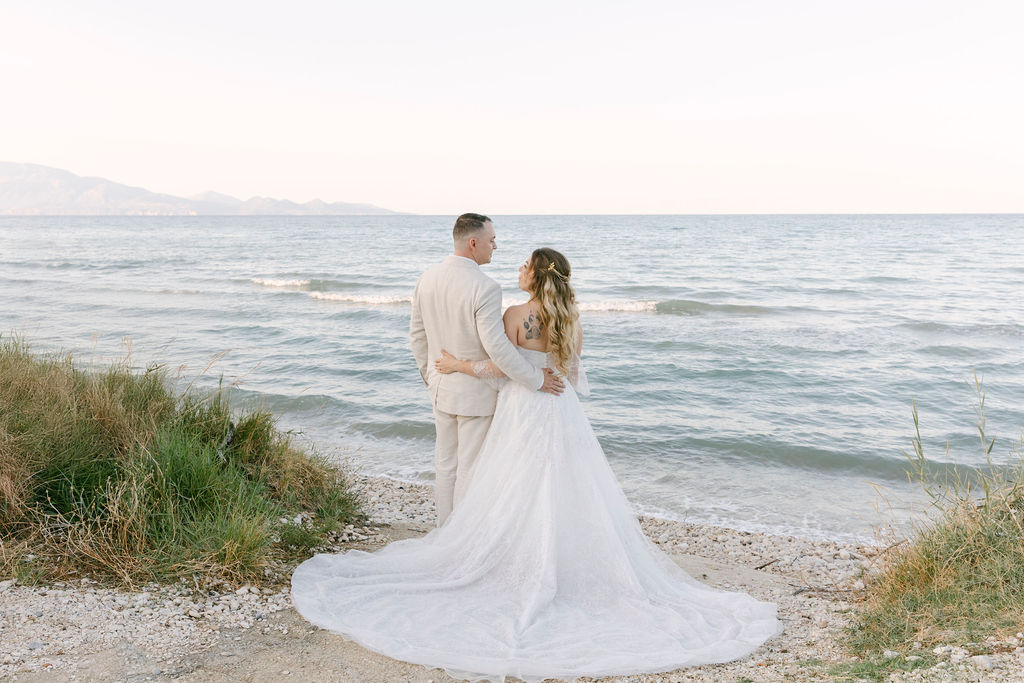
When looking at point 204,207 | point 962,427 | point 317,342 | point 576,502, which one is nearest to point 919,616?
point 576,502

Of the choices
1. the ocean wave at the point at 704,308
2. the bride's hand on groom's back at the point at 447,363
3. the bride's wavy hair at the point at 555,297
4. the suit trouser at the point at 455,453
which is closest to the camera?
the bride's wavy hair at the point at 555,297

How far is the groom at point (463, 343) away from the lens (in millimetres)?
4586

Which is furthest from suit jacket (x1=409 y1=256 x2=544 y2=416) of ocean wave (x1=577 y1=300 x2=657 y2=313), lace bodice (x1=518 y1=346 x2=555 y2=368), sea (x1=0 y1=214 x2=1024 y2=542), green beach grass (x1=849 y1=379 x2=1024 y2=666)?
ocean wave (x1=577 y1=300 x2=657 y2=313)

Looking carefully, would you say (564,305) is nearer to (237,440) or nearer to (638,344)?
(237,440)

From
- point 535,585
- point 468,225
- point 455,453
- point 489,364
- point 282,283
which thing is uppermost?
point 468,225

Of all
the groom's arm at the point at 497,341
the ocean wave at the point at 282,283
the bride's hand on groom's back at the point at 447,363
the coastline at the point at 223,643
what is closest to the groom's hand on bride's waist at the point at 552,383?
the groom's arm at the point at 497,341

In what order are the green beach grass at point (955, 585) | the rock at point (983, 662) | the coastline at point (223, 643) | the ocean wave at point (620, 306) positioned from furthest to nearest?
the ocean wave at point (620, 306) < the green beach grass at point (955, 585) < the coastline at point (223, 643) < the rock at point (983, 662)

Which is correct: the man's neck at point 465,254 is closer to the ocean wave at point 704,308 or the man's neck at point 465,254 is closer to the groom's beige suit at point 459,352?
the groom's beige suit at point 459,352

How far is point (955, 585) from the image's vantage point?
404 centimetres

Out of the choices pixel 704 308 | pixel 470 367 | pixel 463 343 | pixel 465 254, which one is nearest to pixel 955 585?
pixel 470 367

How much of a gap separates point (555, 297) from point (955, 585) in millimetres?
2749

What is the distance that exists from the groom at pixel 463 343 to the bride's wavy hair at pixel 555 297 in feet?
0.76

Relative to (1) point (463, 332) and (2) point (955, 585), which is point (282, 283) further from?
(2) point (955, 585)

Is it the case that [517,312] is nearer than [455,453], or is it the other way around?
[517,312]
